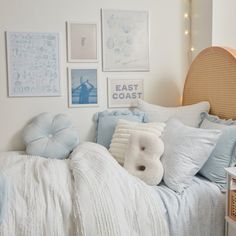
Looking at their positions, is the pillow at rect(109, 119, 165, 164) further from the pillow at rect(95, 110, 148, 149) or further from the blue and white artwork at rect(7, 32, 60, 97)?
the blue and white artwork at rect(7, 32, 60, 97)

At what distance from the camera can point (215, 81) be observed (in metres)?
2.38

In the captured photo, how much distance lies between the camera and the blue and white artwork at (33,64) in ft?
8.47

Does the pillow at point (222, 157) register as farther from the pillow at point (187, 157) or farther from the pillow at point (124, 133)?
the pillow at point (124, 133)

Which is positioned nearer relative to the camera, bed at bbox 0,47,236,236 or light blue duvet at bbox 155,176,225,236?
bed at bbox 0,47,236,236

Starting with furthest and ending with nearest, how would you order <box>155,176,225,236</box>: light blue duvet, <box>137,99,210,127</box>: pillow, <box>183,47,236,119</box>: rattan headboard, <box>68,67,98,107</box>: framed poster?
<box>68,67,98,107</box>: framed poster, <box>137,99,210,127</box>: pillow, <box>183,47,236,119</box>: rattan headboard, <box>155,176,225,236</box>: light blue duvet

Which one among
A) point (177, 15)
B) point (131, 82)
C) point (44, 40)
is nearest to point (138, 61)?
point (131, 82)

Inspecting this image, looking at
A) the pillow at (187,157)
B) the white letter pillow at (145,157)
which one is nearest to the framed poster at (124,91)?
the white letter pillow at (145,157)

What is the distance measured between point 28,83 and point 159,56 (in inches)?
46.7

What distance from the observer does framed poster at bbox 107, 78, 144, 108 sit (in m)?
2.81

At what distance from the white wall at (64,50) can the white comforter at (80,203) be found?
32.5 inches

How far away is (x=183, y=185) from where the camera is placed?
1898 millimetres

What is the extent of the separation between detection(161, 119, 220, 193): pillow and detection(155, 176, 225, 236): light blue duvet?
6 cm

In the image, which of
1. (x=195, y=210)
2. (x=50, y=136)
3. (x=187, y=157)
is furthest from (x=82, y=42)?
(x=195, y=210)

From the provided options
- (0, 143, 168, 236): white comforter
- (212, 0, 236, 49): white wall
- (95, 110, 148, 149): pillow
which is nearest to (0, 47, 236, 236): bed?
(0, 143, 168, 236): white comforter
